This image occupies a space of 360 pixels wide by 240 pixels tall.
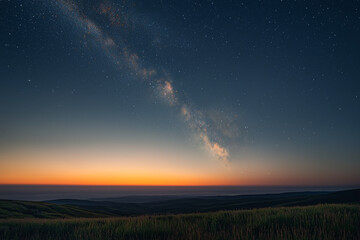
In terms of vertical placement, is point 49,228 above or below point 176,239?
below

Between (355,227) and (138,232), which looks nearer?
(355,227)

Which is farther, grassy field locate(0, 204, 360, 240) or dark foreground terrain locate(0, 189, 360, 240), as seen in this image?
dark foreground terrain locate(0, 189, 360, 240)

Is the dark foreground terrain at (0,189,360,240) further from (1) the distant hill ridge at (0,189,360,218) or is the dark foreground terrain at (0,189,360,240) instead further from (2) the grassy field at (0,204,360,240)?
(1) the distant hill ridge at (0,189,360,218)

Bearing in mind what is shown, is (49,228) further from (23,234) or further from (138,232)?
(138,232)

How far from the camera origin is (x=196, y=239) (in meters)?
4.72

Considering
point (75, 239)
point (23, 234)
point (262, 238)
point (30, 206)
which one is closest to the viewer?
point (262, 238)

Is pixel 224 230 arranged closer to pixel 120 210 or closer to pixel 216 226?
pixel 216 226

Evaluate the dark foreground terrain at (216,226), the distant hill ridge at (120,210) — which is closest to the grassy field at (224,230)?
the dark foreground terrain at (216,226)

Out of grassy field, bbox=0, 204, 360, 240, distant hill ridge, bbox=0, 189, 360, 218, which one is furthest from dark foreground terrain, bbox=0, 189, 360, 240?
distant hill ridge, bbox=0, 189, 360, 218

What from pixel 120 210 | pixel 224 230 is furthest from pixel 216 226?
pixel 120 210

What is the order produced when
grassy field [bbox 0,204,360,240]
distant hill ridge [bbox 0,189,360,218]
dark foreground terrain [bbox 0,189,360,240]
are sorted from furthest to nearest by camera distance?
distant hill ridge [bbox 0,189,360,218] < dark foreground terrain [bbox 0,189,360,240] < grassy field [bbox 0,204,360,240]

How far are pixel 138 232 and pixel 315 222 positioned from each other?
16.8 ft

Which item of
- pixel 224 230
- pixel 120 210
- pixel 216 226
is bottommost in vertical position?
pixel 120 210

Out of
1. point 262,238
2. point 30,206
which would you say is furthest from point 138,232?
point 30,206
